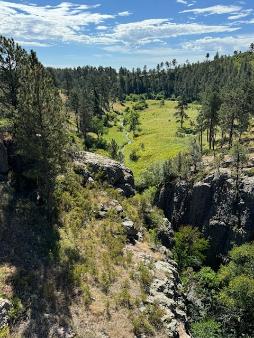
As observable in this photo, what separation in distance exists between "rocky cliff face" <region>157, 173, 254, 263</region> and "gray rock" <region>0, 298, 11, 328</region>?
144 feet

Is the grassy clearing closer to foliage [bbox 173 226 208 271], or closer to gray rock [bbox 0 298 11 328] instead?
foliage [bbox 173 226 208 271]

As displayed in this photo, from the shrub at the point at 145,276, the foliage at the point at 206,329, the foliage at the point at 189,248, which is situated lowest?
the foliage at the point at 189,248

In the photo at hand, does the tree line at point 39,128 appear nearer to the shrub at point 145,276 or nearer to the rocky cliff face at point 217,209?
the shrub at point 145,276

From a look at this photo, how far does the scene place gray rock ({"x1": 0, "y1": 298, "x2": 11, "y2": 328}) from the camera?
23.7 meters

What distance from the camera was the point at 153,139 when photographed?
414ft

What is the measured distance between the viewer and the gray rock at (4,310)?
77.7 feet

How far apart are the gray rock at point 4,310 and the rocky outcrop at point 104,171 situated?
20.9 metres

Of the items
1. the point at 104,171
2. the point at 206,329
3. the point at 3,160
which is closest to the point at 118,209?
the point at 104,171

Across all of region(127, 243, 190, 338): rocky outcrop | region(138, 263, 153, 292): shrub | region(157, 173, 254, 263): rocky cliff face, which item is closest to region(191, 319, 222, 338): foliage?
region(127, 243, 190, 338): rocky outcrop

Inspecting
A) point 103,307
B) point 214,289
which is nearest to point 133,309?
point 103,307

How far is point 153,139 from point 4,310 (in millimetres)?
104923

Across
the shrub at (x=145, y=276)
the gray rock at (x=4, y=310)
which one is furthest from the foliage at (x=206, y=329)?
the gray rock at (x=4, y=310)

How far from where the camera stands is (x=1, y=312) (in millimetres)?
23969

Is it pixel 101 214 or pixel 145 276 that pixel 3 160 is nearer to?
pixel 101 214
